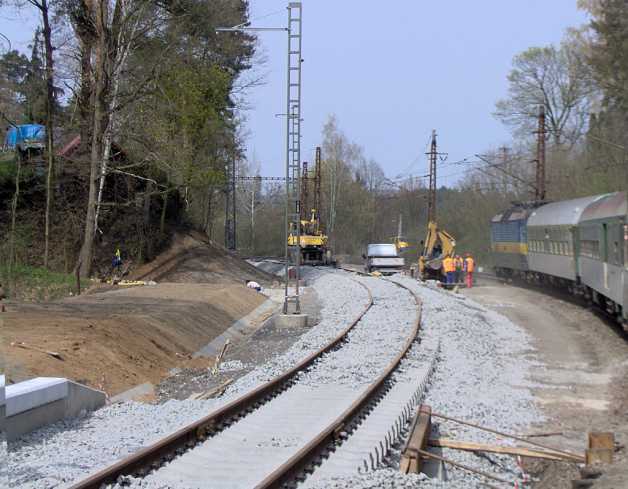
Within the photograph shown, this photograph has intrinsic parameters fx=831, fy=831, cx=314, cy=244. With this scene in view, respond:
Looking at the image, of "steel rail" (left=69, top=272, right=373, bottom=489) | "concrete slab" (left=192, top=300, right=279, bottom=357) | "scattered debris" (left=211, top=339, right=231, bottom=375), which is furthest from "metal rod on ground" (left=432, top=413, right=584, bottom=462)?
"concrete slab" (left=192, top=300, right=279, bottom=357)

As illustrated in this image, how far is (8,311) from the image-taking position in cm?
1750

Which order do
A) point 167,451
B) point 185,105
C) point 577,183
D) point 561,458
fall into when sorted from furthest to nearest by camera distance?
point 577,183 < point 185,105 < point 561,458 < point 167,451

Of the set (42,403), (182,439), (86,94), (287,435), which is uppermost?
(86,94)

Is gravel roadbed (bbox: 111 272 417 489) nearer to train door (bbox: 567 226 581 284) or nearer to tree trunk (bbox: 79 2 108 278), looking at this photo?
train door (bbox: 567 226 581 284)

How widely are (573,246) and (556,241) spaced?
3.04 meters

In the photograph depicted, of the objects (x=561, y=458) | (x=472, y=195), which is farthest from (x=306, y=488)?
(x=472, y=195)

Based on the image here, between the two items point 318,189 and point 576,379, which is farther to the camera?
point 318,189

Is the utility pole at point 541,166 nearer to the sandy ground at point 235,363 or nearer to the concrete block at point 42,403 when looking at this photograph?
the sandy ground at point 235,363

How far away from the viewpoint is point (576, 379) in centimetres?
1507

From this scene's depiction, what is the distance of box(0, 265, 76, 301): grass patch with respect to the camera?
2750cm

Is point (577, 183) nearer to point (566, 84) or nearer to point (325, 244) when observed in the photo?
point (566, 84)

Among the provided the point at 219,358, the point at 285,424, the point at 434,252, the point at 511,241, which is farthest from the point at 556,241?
the point at 285,424

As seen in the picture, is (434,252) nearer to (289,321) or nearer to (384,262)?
(384,262)

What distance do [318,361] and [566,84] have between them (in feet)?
166
